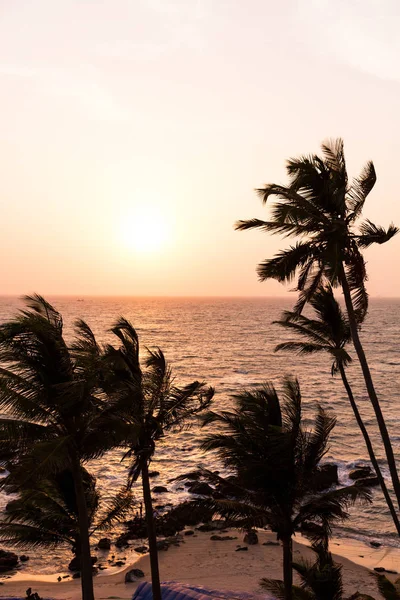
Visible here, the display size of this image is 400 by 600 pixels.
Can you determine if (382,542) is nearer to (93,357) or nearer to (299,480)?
(299,480)

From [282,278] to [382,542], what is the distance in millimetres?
24535

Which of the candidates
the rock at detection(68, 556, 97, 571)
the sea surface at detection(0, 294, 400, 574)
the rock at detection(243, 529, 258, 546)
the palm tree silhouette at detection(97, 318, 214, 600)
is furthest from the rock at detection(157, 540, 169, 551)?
the palm tree silhouette at detection(97, 318, 214, 600)

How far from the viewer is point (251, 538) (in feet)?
107

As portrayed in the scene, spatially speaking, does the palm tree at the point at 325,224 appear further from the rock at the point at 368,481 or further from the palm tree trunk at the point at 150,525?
the rock at the point at 368,481

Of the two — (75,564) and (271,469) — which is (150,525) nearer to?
(271,469)

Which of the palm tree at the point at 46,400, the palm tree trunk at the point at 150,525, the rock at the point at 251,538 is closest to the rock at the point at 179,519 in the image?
the rock at the point at 251,538

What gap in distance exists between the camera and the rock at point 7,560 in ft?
97.7

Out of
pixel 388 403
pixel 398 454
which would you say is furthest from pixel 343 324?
pixel 388 403

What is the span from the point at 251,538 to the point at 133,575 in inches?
336

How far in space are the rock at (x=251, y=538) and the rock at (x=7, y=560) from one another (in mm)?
14191

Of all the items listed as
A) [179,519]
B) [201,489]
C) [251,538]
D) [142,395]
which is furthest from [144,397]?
[201,489]

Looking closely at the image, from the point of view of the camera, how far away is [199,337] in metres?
172

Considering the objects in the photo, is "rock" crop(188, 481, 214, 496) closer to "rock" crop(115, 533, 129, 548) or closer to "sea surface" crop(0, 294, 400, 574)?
"sea surface" crop(0, 294, 400, 574)

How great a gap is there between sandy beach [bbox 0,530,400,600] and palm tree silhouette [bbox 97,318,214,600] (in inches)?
382
